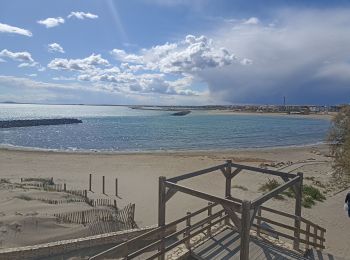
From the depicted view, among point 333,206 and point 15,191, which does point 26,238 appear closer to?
point 15,191

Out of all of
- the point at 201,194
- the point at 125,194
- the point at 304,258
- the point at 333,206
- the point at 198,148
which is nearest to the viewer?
the point at 201,194

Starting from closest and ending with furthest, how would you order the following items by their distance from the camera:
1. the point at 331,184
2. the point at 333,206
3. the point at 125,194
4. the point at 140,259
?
the point at 140,259 < the point at 333,206 < the point at 125,194 < the point at 331,184

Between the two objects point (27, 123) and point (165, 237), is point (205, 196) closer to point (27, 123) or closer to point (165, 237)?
point (165, 237)

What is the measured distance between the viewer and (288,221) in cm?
1631

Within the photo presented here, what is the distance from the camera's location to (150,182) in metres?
25.8

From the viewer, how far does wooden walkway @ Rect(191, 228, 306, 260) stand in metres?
9.47

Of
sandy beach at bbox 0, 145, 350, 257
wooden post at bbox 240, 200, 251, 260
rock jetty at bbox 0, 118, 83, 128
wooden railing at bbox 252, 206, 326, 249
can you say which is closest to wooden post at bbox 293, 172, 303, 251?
wooden railing at bbox 252, 206, 326, 249

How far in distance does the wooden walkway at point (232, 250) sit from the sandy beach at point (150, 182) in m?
4.34

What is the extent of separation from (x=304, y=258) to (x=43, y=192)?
14237 mm

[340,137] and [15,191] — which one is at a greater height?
[340,137]

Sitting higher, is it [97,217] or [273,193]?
[273,193]

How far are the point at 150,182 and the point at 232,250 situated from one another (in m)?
16.4

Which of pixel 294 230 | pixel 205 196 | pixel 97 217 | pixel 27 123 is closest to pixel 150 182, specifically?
pixel 97 217

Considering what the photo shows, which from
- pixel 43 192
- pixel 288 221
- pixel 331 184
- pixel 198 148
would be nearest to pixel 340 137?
pixel 331 184
